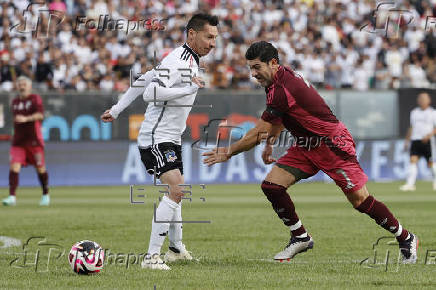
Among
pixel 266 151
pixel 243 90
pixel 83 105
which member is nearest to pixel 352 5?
pixel 243 90

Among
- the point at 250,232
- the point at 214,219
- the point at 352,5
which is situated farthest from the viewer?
the point at 352,5

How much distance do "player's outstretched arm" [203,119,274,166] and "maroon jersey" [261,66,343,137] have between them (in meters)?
0.12

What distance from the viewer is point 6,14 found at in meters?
24.5

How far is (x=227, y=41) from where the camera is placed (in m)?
27.0

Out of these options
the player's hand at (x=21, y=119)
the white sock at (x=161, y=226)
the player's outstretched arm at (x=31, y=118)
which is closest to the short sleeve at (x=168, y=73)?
the white sock at (x=161, y=226)

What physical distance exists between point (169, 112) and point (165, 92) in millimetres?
383

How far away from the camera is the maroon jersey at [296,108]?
28.8 feet

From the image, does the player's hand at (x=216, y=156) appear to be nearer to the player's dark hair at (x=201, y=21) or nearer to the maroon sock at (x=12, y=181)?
the player's dark hair at (x=201, y=21)

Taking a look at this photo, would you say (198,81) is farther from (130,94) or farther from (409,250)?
(409,250)

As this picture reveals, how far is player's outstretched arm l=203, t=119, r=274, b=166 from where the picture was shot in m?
8.10

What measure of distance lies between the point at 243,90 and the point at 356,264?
16.7 m

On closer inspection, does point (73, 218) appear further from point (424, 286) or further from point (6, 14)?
point (6, 14)

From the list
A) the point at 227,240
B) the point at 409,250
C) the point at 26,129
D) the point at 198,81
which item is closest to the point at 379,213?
the point at 409,250

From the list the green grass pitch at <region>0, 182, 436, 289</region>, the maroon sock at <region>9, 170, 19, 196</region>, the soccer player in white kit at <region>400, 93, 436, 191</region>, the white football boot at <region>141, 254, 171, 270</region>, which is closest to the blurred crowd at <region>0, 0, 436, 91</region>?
the soccer player in white kit at <region>400, 93, 436, 191</region>
